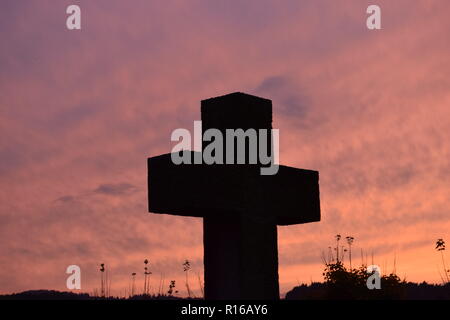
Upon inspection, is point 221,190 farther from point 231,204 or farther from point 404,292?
point 404,292

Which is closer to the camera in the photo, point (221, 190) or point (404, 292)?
point (221, 190)

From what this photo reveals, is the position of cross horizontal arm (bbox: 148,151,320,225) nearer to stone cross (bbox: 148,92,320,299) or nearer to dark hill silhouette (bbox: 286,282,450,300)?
stone cross (bbox: 148,92,320,299)

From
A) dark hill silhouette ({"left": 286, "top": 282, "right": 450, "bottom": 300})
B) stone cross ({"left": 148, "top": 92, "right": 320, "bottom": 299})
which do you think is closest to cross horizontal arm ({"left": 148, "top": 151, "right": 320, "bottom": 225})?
stone cross ({"left": 148, "top": 92, "right": 320, "bottom": 299})

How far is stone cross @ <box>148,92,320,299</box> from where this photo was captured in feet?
36.4

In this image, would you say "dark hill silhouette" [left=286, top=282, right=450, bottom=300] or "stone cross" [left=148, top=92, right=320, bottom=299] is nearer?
"stone cross" [left=148, top=92, right=320, bottom=299]

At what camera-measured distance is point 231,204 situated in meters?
11.4

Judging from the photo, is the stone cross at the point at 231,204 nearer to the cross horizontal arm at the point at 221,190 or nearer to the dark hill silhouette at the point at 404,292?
the cross horizontal arm at the point at 221,190

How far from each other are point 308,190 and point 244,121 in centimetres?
191

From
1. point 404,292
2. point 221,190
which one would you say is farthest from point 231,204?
point 404,292

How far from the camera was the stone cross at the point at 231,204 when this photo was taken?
11102mm
